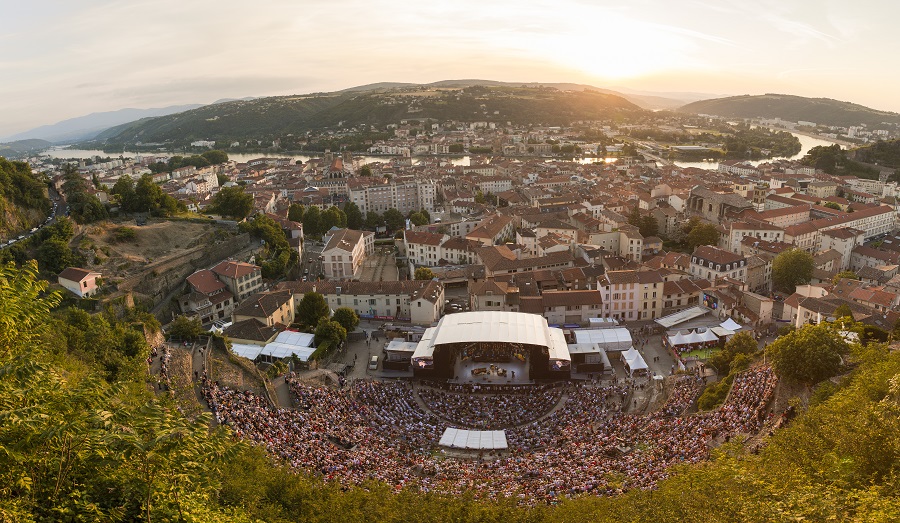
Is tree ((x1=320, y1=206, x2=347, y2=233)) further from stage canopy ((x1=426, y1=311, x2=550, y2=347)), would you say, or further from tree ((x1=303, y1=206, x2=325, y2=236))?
stage canopy ((x1=426, y1=311, x2=550, y2=347))

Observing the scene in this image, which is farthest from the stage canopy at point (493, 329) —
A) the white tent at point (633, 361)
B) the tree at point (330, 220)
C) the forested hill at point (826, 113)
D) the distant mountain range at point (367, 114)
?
the forested hill at point (826, 113)

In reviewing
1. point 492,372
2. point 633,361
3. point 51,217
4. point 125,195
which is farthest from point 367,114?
point 633,361

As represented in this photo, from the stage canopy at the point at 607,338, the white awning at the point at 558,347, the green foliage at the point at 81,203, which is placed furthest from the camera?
the green foliage at the point at 81,203

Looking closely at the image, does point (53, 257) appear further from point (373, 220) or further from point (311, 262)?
point (373, 220)

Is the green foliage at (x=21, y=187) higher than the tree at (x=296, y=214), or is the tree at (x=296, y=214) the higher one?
the green foliage at (x=21, y=187)

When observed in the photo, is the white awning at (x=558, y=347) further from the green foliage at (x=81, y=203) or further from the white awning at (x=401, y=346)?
the green foliage at (x=81, y=203)

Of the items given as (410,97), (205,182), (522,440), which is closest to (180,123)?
(410,97)

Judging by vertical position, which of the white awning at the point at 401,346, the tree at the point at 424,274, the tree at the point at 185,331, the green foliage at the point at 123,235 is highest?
the green foliage at the point at 123,235
